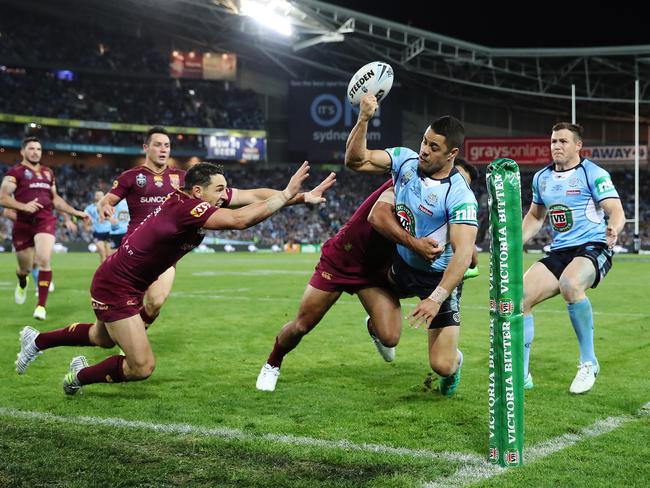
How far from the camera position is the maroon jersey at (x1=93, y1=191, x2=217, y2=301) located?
543 centimetres

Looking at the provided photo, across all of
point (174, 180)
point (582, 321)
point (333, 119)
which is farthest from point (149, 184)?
point (333, 119)

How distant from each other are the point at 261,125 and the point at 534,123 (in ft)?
70.6

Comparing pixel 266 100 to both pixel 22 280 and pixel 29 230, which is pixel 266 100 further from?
pixel 29 230

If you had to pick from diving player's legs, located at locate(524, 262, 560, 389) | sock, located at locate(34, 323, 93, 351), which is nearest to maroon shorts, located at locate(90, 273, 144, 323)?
sock, located at locate(34, 323, 93, 351)

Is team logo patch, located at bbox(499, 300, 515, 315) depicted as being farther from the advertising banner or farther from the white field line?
the advertising banner

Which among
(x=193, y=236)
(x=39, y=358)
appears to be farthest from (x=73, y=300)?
(x=193, y=236)

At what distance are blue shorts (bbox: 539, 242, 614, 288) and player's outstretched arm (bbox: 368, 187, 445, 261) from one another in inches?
74.1

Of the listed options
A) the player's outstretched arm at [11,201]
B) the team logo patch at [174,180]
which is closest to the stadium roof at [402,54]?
the player's outstretched arm at [11,201]

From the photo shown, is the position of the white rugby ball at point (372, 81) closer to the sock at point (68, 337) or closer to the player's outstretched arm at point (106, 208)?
the sock at point (68, 337)

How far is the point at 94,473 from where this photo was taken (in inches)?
160

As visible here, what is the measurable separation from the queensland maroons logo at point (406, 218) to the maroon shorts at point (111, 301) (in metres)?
2.19

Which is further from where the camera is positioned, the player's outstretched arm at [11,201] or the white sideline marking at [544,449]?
the player's outstretched arm at [11,201]

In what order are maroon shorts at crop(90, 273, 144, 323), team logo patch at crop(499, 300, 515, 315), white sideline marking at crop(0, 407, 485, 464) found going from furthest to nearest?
maroon shorts at crop(90, 273, 144, 323), white sideline marking at crop(0, 407, 485, 464), team logo patch at crop(499, 300, 515, 315)

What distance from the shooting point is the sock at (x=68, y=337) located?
21.0ft
